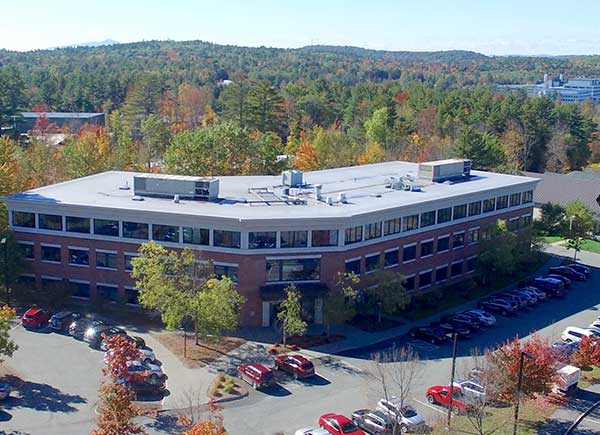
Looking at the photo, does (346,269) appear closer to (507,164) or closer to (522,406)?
(522,406)

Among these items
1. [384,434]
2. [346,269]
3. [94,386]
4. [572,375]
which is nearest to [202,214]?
[346,269]

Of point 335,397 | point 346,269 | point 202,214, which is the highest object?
point 202,214

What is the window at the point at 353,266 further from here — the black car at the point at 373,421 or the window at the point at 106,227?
the window at the point at 106,227

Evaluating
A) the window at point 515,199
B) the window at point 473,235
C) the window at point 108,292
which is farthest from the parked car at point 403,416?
the window at point 515,199

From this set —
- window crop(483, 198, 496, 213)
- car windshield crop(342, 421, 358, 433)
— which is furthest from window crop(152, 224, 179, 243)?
window crop(483, 198, 496, 213)

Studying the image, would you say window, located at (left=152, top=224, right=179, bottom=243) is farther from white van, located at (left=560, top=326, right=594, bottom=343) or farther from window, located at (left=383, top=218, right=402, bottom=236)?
white van, located at (left=560, top=326, right=594, bottom=343)

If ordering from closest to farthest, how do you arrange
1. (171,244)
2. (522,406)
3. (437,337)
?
(522,406) → (437,337) → (171,244)
